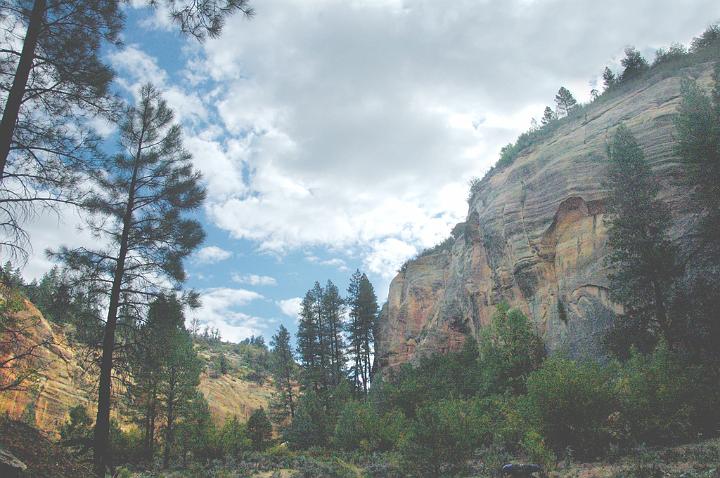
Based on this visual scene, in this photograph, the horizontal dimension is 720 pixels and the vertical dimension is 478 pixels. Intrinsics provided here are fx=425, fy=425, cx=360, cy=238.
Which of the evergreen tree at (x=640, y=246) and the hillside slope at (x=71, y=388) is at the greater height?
the evergreen tree at (x=640, y=246)

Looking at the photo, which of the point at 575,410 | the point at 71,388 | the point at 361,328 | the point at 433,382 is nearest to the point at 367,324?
the point at 361,328

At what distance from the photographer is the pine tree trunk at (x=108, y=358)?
9164mm

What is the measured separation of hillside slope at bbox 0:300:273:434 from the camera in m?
11.0

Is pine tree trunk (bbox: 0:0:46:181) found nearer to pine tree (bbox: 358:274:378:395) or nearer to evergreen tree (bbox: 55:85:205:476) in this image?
evergreen tree (bbox: 55:85:205:476)

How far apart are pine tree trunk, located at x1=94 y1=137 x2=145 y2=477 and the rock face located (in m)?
21.8

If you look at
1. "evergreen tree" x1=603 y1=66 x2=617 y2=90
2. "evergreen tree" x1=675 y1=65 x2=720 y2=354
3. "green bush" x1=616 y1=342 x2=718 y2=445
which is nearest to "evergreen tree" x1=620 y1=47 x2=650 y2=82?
"evergreen tree" x1=603 y1=66 x2=617 y2=90

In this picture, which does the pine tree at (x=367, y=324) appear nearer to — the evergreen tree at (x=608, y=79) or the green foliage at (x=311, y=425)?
the green foliage at (x=311, y=425)

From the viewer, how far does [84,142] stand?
7.72 m

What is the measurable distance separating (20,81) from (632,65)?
1604 inches

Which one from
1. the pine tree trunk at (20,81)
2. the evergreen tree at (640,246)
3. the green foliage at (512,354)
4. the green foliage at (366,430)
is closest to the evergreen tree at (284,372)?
the green foliage at (366,430)

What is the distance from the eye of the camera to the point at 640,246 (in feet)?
60.1

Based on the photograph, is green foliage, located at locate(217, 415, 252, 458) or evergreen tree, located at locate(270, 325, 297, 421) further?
evergreen tree, located at locate(270, 325, 297, 421)

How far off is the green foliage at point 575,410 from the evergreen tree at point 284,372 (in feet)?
115

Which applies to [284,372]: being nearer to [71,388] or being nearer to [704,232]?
[71,388]
